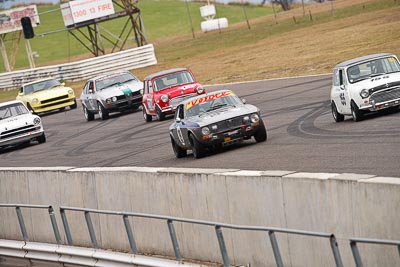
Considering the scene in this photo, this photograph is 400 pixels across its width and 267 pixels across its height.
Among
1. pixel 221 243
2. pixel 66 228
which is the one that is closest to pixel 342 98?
pixel 66 228

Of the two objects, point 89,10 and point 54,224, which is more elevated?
point 54,224

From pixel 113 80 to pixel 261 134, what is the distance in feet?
53.4

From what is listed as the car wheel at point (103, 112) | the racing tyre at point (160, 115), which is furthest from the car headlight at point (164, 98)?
the car wheel at point (103, 112)

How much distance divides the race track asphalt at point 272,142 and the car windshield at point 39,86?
415 centimetres

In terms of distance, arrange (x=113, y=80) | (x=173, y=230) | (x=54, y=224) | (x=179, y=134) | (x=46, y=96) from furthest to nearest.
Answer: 1. (x=46, y=96)
2. (x=113, y=80)
3. (x=179, y=134)
4. (x=54, y=224)
5. (x=173, y=230)

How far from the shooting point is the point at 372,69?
2275 centimetres

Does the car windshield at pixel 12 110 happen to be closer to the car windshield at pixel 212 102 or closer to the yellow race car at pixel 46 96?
the yellow race car at pixel 46 96

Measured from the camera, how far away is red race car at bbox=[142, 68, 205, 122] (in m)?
31.3

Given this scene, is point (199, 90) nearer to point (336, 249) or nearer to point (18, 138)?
point (18, 138)

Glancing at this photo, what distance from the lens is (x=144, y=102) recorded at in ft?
107

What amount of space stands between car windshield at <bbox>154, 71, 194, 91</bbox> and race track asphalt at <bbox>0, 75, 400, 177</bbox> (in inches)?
40.5

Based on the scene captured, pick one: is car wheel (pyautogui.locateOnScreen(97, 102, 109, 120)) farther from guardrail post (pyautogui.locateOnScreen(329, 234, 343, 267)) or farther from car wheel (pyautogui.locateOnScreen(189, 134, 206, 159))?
guardrail post (pyautogui.locateOnScreen(329, 234, 343, 267))

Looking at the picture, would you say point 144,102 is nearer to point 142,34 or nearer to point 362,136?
point 362,136

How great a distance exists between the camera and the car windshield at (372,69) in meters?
22.5
